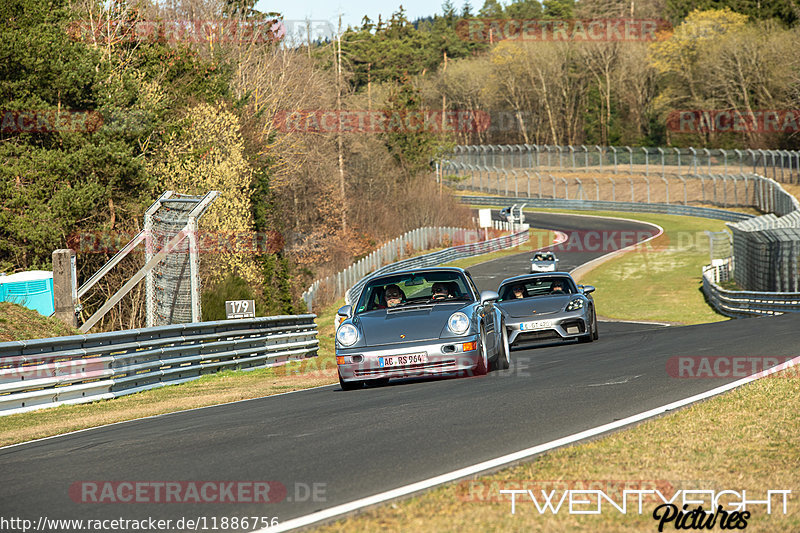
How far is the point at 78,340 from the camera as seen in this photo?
1389 cm

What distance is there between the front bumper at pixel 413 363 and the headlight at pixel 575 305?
6.15 meters

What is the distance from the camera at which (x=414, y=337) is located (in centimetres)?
1162

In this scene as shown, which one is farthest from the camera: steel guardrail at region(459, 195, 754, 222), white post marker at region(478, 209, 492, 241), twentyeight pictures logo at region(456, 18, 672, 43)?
twentyeight pictures logo at region(456, 18, 672, 43)

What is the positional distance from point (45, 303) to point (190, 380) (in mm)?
5392

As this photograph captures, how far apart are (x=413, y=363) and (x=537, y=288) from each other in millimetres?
8009

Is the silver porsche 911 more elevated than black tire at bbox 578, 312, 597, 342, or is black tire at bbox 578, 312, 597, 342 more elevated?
the silver porsche 911

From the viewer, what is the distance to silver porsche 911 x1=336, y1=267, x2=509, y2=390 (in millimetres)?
11578

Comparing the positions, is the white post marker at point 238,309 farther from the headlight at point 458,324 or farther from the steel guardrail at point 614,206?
the steel guardrail at point 614,206

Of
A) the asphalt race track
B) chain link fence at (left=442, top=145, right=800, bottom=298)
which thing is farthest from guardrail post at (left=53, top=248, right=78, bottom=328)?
chain link fence at (left=442, top=145, right=800, bottom=298)

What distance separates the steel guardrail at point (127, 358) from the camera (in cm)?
1309

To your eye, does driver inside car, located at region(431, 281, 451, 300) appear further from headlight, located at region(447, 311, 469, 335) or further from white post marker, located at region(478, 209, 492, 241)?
white post marker, located at region(478, 209, 492, 241)

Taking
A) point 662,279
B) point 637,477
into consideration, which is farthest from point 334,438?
point 662,279

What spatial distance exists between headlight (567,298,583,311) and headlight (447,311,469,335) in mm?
6249

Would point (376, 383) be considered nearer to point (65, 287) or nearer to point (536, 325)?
point (536, 325)
